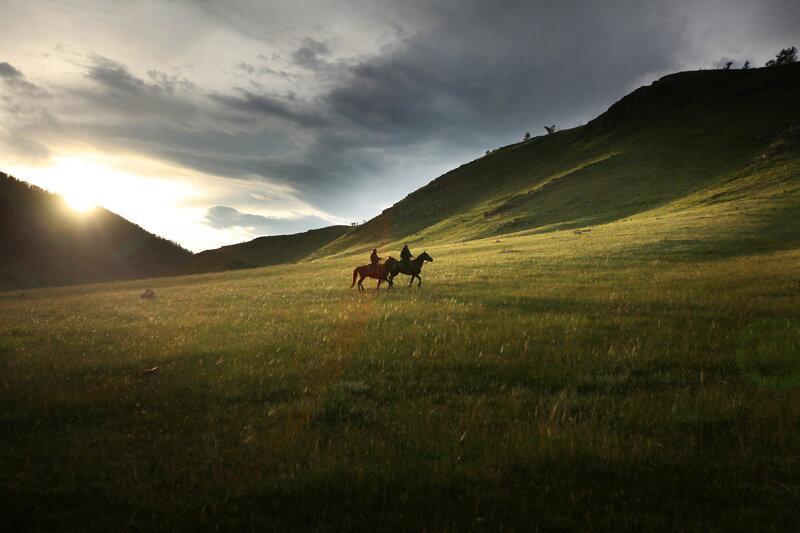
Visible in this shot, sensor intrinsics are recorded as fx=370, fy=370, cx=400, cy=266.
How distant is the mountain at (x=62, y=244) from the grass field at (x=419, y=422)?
105 m

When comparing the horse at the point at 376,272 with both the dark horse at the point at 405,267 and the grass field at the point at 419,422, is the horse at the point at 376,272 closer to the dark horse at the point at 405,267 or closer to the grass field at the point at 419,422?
the dark horse at the point at 405,267

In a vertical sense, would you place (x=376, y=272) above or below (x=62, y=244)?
below

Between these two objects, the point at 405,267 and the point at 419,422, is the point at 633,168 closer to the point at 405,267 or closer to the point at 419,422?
the point at 405,267

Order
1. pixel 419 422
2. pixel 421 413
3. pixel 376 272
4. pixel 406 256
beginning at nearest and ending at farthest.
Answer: pixel 419 422
pixel 421 413
pixel 376 272
pixel 406 256

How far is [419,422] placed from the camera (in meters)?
5.41

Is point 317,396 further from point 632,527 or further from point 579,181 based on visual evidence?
point 579,181

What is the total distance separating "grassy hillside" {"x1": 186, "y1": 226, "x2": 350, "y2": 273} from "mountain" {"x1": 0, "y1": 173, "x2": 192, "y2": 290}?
23.4m

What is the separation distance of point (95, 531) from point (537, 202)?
92365mm

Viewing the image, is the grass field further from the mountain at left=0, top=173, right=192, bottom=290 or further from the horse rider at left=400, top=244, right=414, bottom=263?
the mountain at left=0, top=173, right=192, bottom=290

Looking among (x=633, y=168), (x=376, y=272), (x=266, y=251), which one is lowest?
(x=376, y=272)

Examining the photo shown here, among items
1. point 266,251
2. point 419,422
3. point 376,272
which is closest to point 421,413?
point 419,422

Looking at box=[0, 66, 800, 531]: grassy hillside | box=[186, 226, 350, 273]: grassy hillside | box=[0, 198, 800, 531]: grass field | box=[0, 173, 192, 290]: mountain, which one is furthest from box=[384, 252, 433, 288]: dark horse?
box=[186, 226, 350, 273]: grassy hillside

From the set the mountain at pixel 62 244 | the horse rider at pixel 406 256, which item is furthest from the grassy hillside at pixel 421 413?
the mountain at pixel 62 244

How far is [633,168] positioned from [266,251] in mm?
136144
